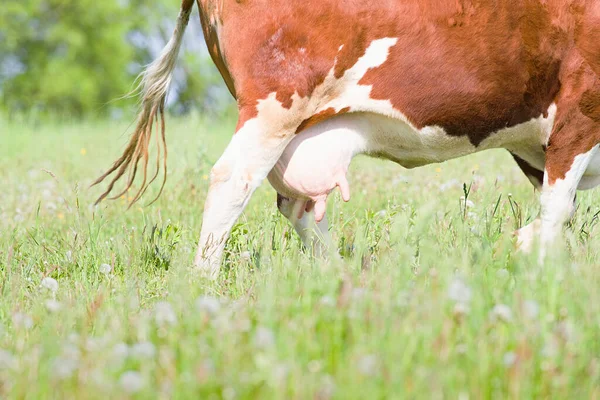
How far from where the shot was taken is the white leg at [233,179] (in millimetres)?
3670

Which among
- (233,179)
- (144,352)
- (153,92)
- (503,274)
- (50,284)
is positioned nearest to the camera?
(144,352)

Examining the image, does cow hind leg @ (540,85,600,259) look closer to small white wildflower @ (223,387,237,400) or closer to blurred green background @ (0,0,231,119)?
small white wildflower @ (223,387,237,400)

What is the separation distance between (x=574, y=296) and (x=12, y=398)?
5.56 ft

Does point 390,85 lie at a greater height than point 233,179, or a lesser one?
greater

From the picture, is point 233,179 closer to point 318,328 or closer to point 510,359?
point 318,328

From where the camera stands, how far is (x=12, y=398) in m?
2.02

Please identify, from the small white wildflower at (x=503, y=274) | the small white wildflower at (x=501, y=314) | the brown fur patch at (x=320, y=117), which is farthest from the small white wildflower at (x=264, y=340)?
the brown fur patch at (x=320, y=117)

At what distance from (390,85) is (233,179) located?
83cm

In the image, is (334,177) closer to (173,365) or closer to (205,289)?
(205,289)

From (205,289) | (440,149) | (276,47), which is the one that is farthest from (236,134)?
(440,149)

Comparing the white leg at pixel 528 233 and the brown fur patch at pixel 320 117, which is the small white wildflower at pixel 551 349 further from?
the brown fur patch at pixel 320 117

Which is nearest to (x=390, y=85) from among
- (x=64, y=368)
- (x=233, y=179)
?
(x=233, y=179)

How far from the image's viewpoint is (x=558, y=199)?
12.5 ft

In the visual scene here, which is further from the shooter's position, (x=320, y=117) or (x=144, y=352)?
(x=320, y=117)
